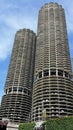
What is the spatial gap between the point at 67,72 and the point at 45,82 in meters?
20.8

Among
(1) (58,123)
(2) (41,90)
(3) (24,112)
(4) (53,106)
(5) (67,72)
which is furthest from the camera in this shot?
(3) (24,112)

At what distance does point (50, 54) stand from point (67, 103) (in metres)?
45.3

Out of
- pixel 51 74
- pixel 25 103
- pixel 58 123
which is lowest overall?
pixel 58 123

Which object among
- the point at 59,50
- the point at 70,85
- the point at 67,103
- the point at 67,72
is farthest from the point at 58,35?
the point at 67,103

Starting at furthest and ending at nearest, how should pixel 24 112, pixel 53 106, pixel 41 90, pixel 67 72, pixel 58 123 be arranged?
1. pixel 24 112
2. pixel 67 72
3. pixel 41 90
4. pixel 53 106
5. pixel 58 123

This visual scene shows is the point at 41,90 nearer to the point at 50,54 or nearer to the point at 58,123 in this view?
the point at 50,54

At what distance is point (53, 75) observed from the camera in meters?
174

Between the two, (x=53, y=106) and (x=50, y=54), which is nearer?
(x=53, y=106)

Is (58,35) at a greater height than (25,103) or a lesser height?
greater

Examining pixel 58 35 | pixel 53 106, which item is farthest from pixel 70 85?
pixel 58 35

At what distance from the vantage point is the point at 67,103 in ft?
518

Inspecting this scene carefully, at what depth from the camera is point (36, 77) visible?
18600cm

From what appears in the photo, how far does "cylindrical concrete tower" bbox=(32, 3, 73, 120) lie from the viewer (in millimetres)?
157125

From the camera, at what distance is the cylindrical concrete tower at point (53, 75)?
157125 millimetres
